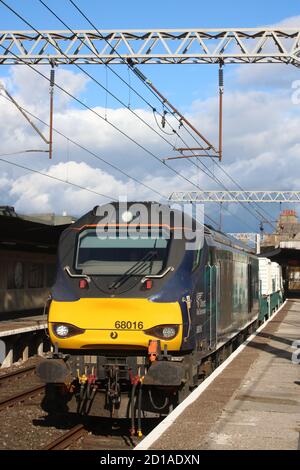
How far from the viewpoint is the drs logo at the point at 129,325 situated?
8.59 meters

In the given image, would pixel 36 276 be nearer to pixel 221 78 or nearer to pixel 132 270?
pixel 221 78

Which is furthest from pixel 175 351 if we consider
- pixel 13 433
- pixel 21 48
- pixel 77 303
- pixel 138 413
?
pixel 21 48

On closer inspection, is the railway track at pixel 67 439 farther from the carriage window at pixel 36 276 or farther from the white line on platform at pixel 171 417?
the carriage window at pixel 36 276

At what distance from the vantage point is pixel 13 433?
997cm

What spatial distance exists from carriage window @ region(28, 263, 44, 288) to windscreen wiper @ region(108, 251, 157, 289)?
51.4 ft

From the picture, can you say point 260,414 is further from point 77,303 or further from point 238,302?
point 238,302

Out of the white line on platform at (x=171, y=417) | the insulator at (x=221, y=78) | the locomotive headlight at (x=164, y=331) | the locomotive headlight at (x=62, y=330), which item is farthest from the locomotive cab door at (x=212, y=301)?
the insulator at (x=221, y=78)

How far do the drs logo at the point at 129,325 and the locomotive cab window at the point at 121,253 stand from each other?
0.80m

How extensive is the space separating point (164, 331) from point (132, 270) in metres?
1.10

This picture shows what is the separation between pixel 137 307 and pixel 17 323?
1156 cm

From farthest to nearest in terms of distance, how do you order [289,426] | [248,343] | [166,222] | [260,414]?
1. [248,343]
2. [166,222]
3. [260,414]
4. [289,426]

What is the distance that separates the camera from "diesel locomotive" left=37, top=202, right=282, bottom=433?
859 cm

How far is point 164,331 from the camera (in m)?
8.55

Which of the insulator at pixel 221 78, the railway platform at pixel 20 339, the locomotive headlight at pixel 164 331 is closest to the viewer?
the locomotive headlight at pixel 164 331
